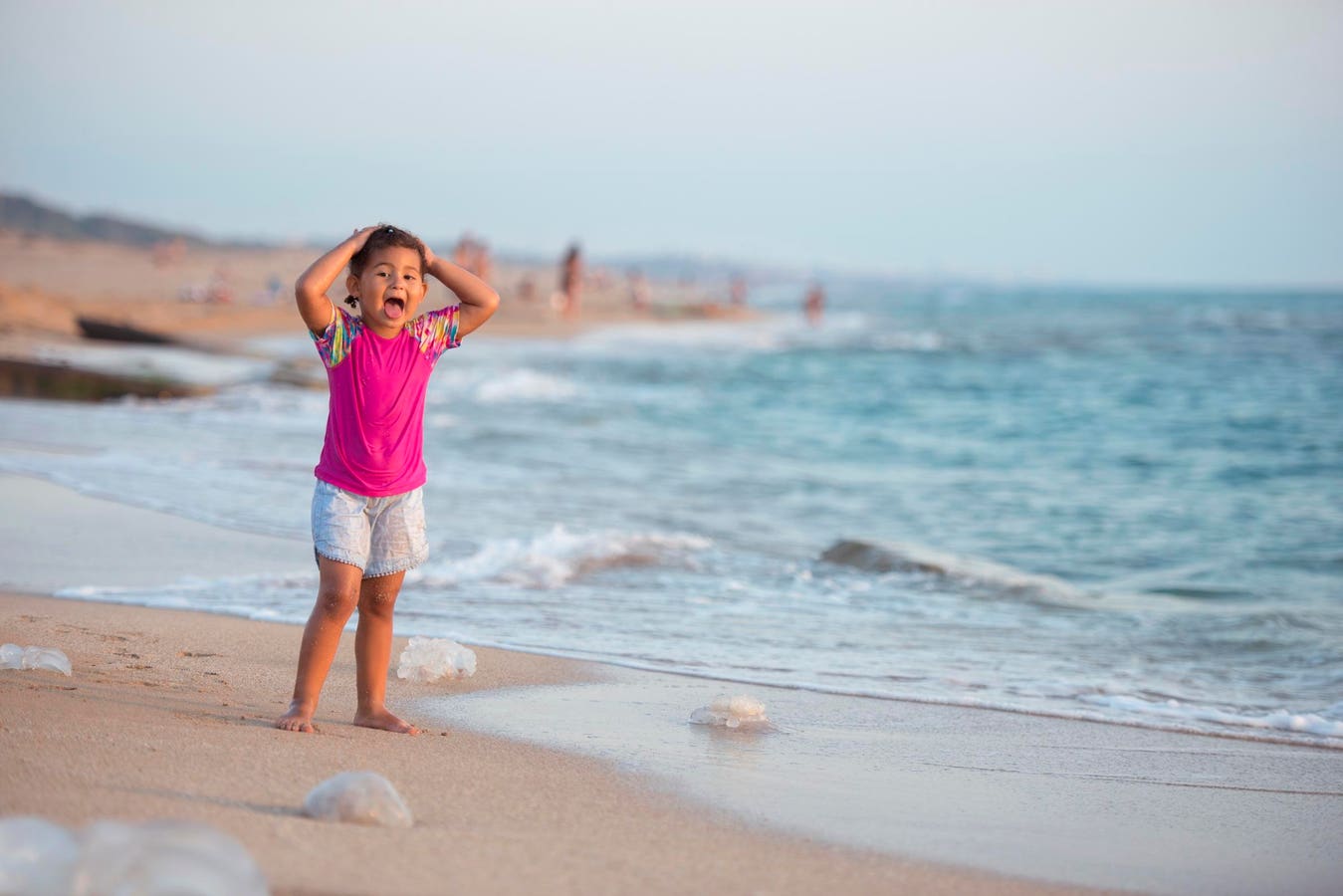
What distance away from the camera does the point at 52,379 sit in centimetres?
1343

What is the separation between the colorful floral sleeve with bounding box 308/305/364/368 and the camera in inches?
145

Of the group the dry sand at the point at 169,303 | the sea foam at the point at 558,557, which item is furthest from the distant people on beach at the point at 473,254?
the sea foam at the point at 558,557

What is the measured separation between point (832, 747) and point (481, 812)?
4.74ft

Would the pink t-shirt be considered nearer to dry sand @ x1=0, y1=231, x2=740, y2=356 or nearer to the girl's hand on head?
the girl's hand on head

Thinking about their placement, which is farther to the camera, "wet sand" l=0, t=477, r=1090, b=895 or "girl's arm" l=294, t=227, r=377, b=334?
"girl's arm" l=294, t=227, r=377, b=334

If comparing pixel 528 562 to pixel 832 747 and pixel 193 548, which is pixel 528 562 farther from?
pixel 832 747

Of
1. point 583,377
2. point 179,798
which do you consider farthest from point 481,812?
point 583,377

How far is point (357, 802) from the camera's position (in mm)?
2805

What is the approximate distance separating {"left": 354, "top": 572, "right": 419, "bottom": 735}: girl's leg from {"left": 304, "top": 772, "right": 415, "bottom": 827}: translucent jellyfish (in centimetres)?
96

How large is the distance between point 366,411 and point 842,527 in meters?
6.69

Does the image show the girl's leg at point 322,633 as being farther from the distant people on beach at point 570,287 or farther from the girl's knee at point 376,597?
the distant people on beach at point 570,287

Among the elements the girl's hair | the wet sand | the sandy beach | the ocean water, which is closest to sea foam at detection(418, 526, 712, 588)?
the ocean water

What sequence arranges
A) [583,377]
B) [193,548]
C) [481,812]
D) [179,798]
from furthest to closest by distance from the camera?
[583,377] < [193,548] < [481,812] < [179,798]

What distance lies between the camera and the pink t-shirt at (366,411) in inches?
146
